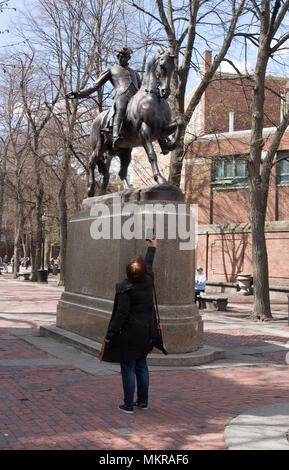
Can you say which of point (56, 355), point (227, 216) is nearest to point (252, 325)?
point (56, 355)

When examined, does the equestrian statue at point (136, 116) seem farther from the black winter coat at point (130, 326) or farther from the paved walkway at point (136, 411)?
the black winter coat at point (130, 326)

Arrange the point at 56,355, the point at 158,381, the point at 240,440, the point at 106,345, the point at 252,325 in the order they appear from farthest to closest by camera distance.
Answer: the point at 252,325 < the point at 56,355 < the point at 158,381 < the point at 106,345 < the point at 240,440

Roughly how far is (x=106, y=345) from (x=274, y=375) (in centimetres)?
353

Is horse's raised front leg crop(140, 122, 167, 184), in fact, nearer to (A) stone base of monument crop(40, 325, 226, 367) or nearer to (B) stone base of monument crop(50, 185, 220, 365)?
(B) stone base of monument crop(50, 185, 220, 365)

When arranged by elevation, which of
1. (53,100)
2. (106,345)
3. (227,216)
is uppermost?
(53,100)

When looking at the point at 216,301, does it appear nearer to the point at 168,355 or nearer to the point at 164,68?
the point at 168,355

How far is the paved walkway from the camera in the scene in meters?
4.66

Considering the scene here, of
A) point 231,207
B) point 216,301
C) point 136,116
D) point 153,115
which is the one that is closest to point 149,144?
point 153,115

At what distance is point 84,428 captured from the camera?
4926mm

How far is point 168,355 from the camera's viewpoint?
27.0ft

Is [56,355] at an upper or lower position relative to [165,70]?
lower

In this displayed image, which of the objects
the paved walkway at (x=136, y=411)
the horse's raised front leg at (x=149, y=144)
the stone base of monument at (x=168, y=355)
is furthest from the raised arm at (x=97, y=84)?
the paved walkway at (x=136, y=411)

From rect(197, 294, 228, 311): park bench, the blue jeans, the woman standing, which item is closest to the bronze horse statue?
the woman standing

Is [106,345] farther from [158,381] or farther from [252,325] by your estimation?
[252,325]
